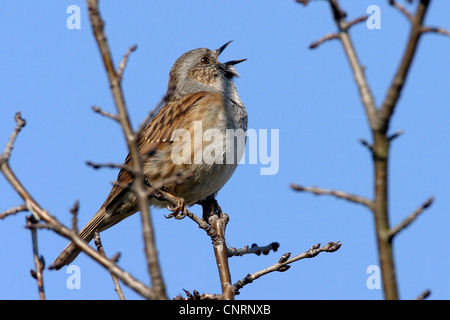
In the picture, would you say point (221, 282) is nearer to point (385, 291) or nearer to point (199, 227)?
point (199, 227)

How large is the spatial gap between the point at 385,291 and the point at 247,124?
509 centimetres

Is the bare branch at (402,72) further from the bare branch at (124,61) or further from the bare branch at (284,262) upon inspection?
the bare branch at (284,262)

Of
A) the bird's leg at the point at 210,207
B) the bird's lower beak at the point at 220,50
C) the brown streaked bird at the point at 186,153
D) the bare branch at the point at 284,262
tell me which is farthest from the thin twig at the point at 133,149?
the bird's lower beak at the point at 220,50

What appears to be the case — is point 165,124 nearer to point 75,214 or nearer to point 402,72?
point 75,214

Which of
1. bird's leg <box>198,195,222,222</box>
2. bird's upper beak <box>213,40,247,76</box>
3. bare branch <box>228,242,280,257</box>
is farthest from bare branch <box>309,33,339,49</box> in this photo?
bird's upper beak <box>213,40,247,76</box>

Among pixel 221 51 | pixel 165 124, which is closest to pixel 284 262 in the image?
pixel 165 124

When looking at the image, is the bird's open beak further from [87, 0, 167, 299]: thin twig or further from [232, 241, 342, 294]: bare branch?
[87, 0, 167, 299]: thin twig

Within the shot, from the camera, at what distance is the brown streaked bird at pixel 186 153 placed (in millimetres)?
6547

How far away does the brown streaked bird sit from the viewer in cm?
655

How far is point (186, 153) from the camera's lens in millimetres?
6578

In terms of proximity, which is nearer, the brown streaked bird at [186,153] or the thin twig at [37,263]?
the thin twig at [37,263]

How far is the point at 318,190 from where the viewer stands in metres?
2.37

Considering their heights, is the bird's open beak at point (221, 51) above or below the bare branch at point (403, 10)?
above

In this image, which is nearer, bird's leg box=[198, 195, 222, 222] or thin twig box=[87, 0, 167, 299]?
thin twig box=[87, 0, 167, 299]
